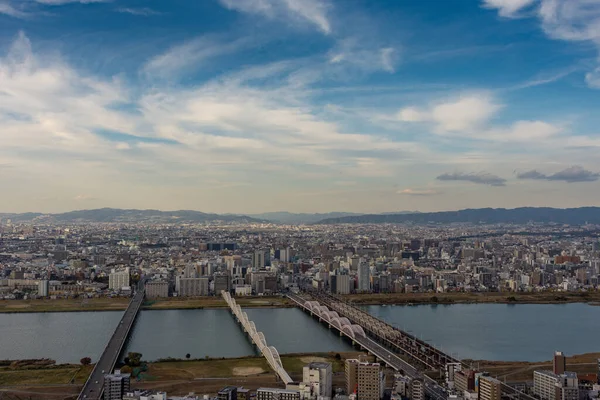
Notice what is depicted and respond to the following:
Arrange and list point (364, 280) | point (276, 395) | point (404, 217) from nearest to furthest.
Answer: point (276, 395)
point (364, 280)
point (404, 217)

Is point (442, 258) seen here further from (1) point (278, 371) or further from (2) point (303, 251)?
(1) point (278, 371)

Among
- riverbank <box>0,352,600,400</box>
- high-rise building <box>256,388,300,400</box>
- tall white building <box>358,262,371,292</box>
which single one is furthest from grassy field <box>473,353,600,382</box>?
tall white building <box>358,262,371,292</box>

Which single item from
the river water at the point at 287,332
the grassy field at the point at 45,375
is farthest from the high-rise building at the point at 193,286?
the grassy field at the point at 45,375

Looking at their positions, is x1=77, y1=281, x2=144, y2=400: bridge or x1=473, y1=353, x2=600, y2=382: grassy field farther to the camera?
x1=473, y1=353, x2=600, y2=382: grassy field

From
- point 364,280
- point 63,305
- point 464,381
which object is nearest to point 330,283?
point 364,280

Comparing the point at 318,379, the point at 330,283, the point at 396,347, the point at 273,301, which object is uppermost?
the point at 318,379

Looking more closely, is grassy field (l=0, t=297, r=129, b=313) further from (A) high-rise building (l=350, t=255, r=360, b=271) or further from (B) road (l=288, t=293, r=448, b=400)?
(A) high-rise building (l=350, t=255, r=360, b=271)

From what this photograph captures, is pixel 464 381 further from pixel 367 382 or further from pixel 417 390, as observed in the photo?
pixel 367 382
